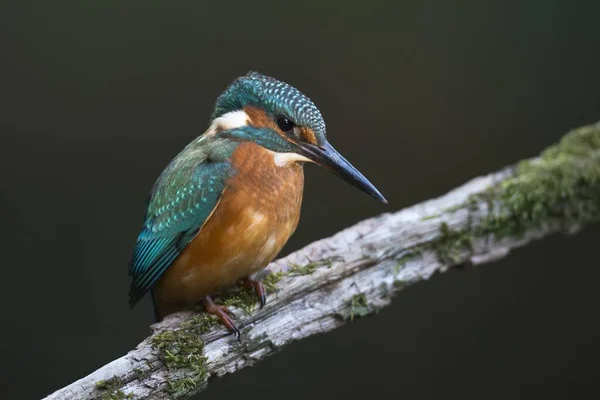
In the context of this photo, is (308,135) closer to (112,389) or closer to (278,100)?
(278,100)

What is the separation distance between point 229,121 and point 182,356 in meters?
0.72

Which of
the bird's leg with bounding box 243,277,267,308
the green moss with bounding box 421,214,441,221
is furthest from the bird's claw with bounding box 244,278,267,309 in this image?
the green moss with bounding box 421,214,441,221

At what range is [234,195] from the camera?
206cm

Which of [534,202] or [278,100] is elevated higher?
[278,100]

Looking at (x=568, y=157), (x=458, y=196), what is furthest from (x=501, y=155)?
(x=458, y=196)

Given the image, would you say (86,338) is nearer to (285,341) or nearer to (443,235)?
(285,341)

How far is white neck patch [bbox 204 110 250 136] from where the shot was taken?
2.19 metres

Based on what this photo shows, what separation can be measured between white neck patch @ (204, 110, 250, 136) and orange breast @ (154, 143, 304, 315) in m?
0.10

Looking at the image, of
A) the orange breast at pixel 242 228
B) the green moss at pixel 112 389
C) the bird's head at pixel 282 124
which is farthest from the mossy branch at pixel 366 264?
the bird's head at pixel 282 124

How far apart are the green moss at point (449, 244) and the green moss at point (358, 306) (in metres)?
0.38

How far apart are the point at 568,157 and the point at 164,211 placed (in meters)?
1.71

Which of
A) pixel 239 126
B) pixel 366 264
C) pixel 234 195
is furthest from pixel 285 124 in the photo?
pixel 366 264

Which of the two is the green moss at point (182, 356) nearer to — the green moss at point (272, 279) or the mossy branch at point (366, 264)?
the mossy branch at point (366, 264)

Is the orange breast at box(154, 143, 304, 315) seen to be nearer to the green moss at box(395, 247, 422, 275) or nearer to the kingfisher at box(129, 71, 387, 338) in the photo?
the kingfisher at box(129, 71, 387, 338)
